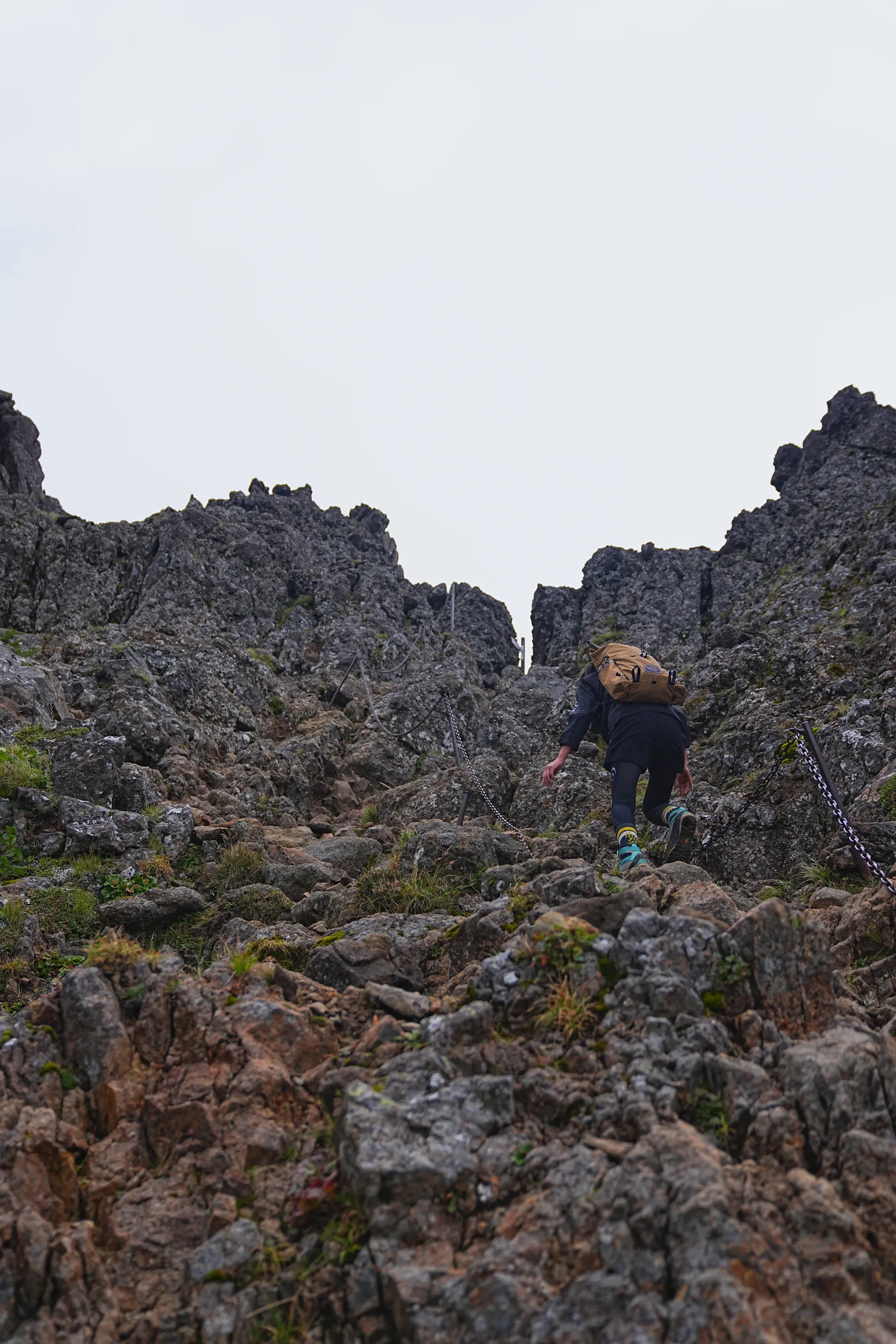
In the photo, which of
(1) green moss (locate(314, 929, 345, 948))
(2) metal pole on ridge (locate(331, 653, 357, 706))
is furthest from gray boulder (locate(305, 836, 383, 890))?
(2) metal pole on ridge (locate(331, 653, 357, 706))

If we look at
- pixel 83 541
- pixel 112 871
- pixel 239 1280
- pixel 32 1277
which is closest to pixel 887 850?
pixel 239 1280

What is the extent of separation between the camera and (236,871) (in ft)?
38.2

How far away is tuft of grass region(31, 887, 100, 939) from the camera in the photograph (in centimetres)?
1011

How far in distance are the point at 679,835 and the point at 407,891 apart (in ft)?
12.2

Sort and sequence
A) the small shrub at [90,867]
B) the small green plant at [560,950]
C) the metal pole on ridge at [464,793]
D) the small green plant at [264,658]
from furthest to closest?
the small green plant at [264,658] → the metal pole on ridge at [464,793] → the small shrub at [90,867] → the small green plant at [560,950]

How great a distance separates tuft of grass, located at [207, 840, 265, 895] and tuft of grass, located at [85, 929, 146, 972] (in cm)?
478

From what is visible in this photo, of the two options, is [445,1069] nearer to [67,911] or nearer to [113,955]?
[113,955]

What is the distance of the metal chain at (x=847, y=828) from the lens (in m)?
7.52

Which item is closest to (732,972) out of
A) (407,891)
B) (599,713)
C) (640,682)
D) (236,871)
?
(640,682)

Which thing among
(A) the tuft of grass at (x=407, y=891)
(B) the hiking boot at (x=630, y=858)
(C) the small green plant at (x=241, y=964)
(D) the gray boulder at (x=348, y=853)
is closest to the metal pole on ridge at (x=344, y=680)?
(D) the gray boulder at (x=348, y=853)

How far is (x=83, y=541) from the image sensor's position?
37688 mm

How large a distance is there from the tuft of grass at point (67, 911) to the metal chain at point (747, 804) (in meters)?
8.78

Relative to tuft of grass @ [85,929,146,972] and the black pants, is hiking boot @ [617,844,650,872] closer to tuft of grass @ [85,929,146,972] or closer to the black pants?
the black pants

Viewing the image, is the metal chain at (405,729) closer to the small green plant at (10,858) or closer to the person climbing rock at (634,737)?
the small green plant at (10,858)
